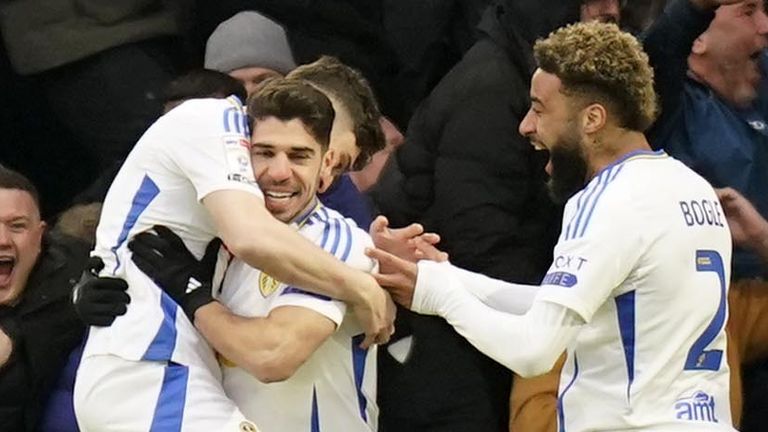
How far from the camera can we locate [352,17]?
22.3ft

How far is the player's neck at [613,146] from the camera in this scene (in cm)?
498

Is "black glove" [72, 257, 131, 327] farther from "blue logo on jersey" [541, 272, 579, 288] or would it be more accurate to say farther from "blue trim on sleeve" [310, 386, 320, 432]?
"blue logo on jersey" [541, 272, 579, 288]

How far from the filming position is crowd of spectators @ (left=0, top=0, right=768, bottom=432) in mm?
5680

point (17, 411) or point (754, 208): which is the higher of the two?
point (754, 208)

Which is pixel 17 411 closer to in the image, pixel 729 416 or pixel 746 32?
pixel 729 416

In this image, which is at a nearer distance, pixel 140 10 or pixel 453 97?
pixel 453 97

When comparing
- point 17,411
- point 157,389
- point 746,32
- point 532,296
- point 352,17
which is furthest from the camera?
point 352,17

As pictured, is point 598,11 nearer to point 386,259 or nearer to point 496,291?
point 496,291

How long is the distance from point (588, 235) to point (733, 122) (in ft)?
4.88

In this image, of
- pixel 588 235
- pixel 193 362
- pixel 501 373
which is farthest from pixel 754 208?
pixel 193 362

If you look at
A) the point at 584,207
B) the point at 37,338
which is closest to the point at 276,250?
the point at 584,207

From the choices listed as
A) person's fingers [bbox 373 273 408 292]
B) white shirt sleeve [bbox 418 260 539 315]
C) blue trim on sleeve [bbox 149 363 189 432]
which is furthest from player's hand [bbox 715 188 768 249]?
blue trim on sleeve [bbox 149 363 189 432]

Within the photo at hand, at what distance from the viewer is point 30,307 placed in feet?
19.1

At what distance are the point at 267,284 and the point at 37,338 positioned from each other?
1202 millimetres
